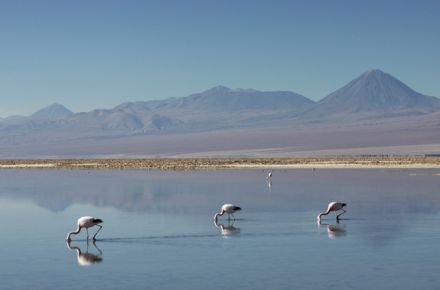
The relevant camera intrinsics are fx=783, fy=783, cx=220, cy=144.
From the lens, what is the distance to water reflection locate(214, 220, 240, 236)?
1783cm

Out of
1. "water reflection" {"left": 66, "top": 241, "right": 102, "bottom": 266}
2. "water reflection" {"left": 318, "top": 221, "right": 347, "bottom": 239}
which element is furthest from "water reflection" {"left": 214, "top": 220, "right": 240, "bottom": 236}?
"water reflection" {"left": 66, "top": 241, "right": 102, "bottom": 266}

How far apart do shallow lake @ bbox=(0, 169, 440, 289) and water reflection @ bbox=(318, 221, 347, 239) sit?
0.04 meters

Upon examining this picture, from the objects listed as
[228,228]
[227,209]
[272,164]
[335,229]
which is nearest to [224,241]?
[228,228]

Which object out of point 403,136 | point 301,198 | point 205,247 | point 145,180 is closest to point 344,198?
point 301,198

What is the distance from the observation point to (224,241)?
648 inches

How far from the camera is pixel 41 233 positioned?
17812mm

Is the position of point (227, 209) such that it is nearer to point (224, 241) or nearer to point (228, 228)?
point (228, 228)

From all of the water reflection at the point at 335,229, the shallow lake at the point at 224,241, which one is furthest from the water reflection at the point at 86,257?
the water reflection at the point at 335,229

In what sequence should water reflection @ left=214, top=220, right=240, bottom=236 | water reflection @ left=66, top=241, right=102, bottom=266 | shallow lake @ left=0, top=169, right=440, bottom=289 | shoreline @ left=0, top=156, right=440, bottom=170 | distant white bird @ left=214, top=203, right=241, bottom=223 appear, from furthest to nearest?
shoreline @ left=0, top=156, right=440, bottom=170 → distant white bird @ left=214, top=203, right=241, bottom=223 → water reflection @ left=214, top=220, right=240, bottom=236 → water reflection @ left=66, top=241, right=102, bottom=266 → shallow lake @ left=0, top=169, right=440, bottom=289

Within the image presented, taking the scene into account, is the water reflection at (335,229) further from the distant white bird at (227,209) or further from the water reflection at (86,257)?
the water reflection at (86,257)

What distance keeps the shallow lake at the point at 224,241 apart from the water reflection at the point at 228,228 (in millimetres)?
24

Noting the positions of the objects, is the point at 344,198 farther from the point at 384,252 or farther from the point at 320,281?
the point at 320,281

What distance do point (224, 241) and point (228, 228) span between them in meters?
2.21

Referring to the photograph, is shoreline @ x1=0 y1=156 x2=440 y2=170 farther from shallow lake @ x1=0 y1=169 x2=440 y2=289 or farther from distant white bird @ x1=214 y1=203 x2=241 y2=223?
distant white bird @ x1=214 y1=203 x2=241 y2=223
